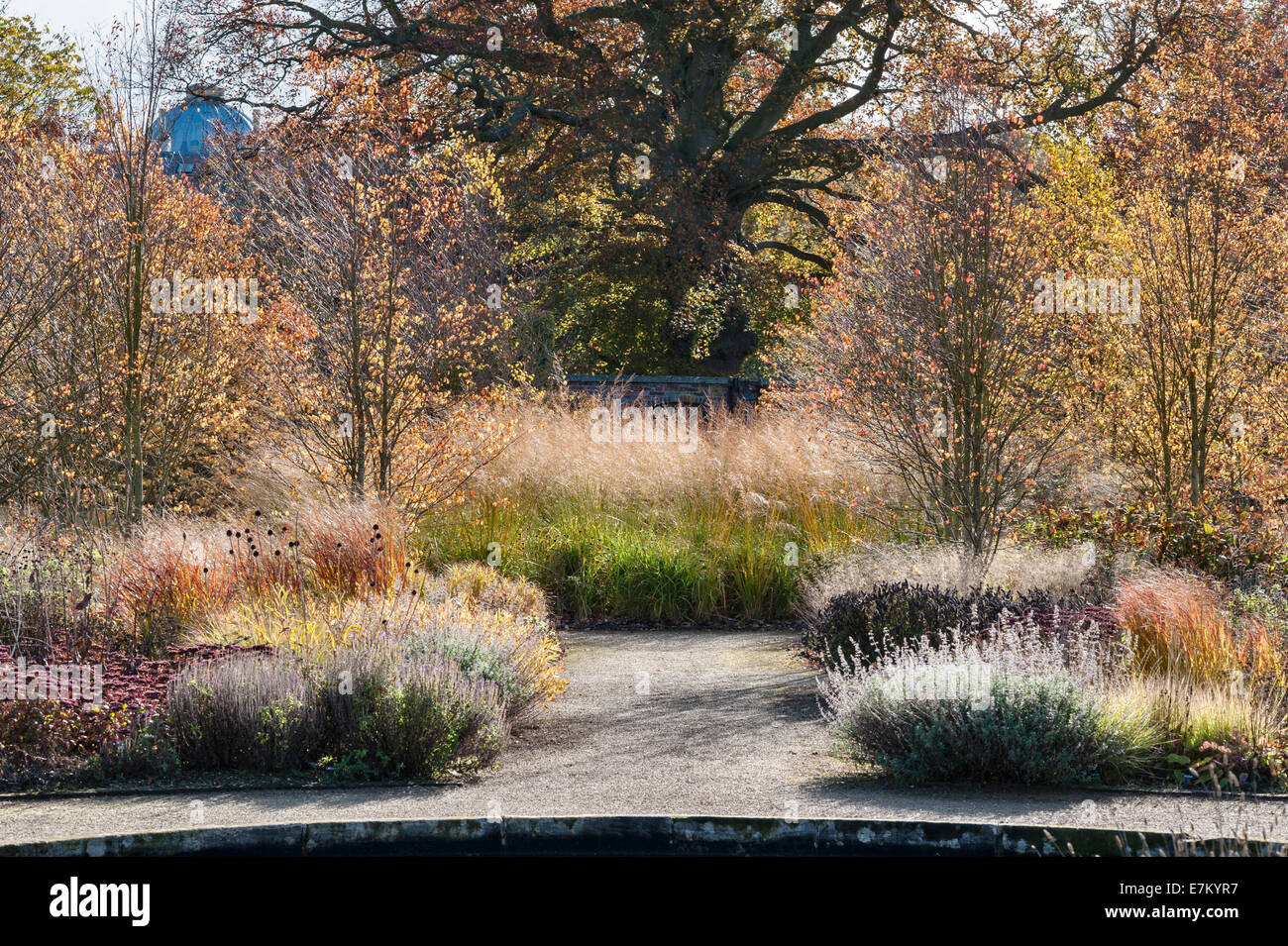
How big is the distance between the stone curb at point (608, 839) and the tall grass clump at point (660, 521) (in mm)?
5987

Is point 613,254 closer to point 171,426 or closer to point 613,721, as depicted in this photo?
point 171,426

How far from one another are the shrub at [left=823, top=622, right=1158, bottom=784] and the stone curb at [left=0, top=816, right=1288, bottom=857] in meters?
1.06

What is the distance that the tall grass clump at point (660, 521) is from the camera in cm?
1120

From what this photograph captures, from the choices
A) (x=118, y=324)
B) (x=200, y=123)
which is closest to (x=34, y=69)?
(x=200, y=123)

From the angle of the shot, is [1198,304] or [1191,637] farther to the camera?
[1198,304]

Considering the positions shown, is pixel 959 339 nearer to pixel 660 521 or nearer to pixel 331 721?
pixel 660 521

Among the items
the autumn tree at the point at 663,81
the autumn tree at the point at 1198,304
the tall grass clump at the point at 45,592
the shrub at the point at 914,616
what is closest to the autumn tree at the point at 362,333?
the tall grass clump at the point at 45,592

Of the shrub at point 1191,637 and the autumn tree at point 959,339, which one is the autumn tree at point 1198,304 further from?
the shrub at point 1191,637

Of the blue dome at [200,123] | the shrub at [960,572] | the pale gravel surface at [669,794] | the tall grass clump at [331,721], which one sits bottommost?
the pale gravel surface at [669,794]

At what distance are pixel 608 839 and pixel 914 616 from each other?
11.2 ft

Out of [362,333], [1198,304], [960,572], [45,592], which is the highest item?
[1198,304]

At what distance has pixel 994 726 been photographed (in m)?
5.81

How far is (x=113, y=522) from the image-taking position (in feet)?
37.7

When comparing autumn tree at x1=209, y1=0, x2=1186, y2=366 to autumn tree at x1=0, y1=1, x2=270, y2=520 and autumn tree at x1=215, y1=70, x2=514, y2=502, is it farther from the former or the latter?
autumn tree at x1=215, y1=70, x2=514, y2=502
